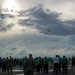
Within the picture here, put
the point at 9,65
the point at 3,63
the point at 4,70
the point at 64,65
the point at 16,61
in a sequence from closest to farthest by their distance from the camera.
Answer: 1. the point at 64,65
2. the point at 9,65
3. the point at 3,63
4. the point at 4,70
5. the point at 16,61

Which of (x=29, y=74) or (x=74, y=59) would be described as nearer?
(x=29, y=74)

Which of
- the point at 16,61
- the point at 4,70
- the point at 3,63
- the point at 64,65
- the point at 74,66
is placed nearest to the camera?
the point at 64,65

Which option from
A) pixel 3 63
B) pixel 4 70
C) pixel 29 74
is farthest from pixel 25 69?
pixel 4 70

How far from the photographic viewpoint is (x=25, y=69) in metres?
22.8

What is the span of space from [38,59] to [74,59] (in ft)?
32.8

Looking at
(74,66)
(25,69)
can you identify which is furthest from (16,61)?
(25,69)

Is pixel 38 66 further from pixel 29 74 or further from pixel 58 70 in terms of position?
pixel 29 74

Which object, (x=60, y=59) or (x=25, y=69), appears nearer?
(x=25, y=69)

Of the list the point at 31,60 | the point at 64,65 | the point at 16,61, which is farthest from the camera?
the point at 16,61

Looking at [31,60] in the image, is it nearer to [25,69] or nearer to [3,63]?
[25,69]

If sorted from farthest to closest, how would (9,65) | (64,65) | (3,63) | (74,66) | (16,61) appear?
(16,61) → (74,66) → (3,63) → (9,65) → (64,65)

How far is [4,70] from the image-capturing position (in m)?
44.7

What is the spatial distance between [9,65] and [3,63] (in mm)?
4176

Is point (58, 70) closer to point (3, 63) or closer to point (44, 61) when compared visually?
point (44, 61)
